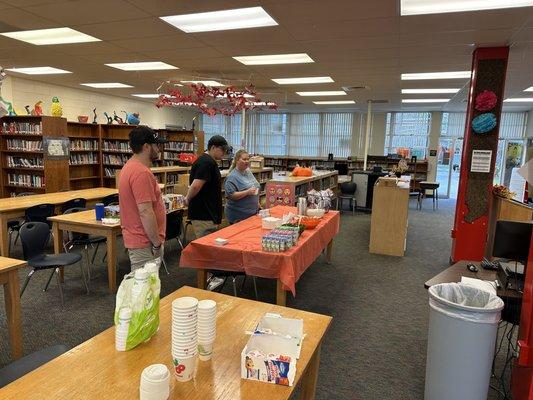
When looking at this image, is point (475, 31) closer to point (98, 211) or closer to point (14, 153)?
point (98, 211)

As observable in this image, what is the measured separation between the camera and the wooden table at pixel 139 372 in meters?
1.20

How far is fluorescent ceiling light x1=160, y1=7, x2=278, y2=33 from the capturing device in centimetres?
390

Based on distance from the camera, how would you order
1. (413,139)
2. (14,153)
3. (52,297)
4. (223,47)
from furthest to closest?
(413,139) < (14,153) < (223,47) < (52,297)

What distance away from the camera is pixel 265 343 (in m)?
1.37

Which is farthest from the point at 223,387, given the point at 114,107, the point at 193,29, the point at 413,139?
the point at 413,139

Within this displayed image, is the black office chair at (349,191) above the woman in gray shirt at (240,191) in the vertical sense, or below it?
below

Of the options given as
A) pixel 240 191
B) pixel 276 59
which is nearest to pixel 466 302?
pixel 240 191

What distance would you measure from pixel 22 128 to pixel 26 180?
A: 42.7 inches

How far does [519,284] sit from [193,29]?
426 centimetres

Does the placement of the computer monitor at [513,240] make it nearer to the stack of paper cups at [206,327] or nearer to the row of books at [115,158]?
the stack of paper cups at [206,327]

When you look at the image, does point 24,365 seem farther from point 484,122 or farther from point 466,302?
point 484,122

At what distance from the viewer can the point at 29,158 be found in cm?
759

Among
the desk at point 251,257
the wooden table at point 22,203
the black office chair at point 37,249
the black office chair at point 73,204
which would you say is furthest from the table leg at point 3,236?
the desk at point 251,257

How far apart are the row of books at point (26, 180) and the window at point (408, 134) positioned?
1092 centimetres
